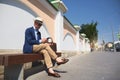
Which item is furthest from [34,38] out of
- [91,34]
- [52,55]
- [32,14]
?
[91,34]

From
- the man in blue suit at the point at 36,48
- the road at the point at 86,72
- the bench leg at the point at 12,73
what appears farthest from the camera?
the road at the point at 86,72

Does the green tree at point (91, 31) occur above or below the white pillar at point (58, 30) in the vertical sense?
above

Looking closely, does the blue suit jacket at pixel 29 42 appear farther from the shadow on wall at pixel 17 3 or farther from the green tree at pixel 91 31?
the green tree at pixel 91 31

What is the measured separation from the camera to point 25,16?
5676mm

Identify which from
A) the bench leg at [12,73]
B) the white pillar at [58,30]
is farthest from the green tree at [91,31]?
the bench leg at [12,73]

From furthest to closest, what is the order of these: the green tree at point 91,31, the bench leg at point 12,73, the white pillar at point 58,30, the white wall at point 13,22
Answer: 1. the green tree at point 91,31
2. the white pillar at point 58,30
3. the white wall at point 13,22
4. the bench leg at point 12,73

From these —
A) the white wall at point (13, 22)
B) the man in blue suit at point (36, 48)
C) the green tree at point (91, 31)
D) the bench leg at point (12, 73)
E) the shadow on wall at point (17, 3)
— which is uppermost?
the green tree at point (91, 31)

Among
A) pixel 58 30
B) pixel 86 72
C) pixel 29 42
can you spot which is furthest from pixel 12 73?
pixel 58 30

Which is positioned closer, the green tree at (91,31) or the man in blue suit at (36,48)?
the man in blue suit at (36,48)

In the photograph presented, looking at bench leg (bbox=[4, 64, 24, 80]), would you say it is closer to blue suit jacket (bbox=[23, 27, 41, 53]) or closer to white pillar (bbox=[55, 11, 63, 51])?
blue suit jacket (bbox=[23, 27, 41, 53])

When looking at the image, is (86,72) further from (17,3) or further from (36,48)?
(17,3)

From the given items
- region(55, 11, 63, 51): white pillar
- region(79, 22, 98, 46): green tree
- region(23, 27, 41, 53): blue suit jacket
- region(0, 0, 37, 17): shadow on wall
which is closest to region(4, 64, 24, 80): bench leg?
region(23, 27, 41, 53): blue suit jacket

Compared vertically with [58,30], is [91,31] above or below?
above

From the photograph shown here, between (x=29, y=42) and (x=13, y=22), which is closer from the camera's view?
(x=29, y=42)
